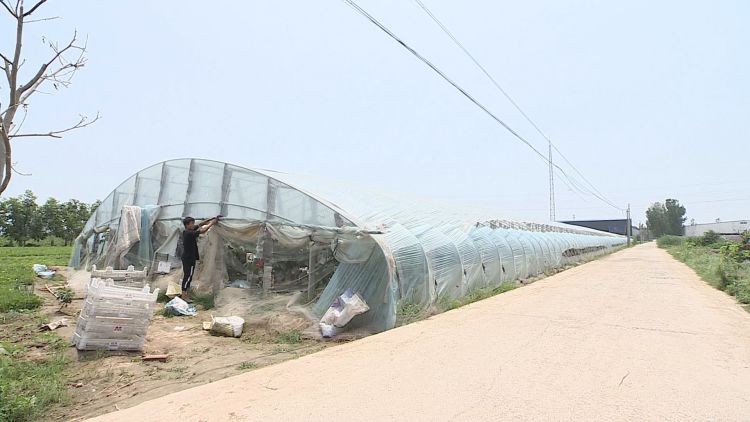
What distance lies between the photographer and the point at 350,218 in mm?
9492

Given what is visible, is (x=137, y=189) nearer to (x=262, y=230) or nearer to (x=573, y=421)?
(x=262, y=230)

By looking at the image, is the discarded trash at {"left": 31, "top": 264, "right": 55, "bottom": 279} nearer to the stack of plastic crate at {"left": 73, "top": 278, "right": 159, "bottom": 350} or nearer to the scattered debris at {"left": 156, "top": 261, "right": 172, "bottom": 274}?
the scattered debris at {"left": 156, "top": 261, "right": 172, "bottom": 274}

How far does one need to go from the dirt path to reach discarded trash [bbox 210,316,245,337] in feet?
7.20

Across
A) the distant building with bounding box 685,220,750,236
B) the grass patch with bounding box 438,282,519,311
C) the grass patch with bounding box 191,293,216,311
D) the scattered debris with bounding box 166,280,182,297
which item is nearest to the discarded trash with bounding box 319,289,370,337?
the grass patch with bounding box 438,282,519,311

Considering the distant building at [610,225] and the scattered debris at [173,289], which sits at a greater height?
the distant building at [610,225]

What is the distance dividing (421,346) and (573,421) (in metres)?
3.01

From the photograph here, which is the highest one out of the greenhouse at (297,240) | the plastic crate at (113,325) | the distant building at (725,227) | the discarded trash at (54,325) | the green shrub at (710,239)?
the distant building at (725,227)

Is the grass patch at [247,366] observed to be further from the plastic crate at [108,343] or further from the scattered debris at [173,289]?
the scattered debris at [173,289]

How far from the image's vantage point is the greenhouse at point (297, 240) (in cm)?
917

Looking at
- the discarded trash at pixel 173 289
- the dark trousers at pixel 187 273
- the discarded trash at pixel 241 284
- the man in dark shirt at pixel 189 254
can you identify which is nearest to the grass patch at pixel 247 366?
the discarded trash at pixel 241 284

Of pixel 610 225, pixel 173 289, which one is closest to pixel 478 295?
pixel 173 289

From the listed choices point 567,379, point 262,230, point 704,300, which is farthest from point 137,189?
point 704,300

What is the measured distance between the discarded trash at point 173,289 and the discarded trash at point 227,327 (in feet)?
11.6

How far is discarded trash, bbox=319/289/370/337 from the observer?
26.2 ft
